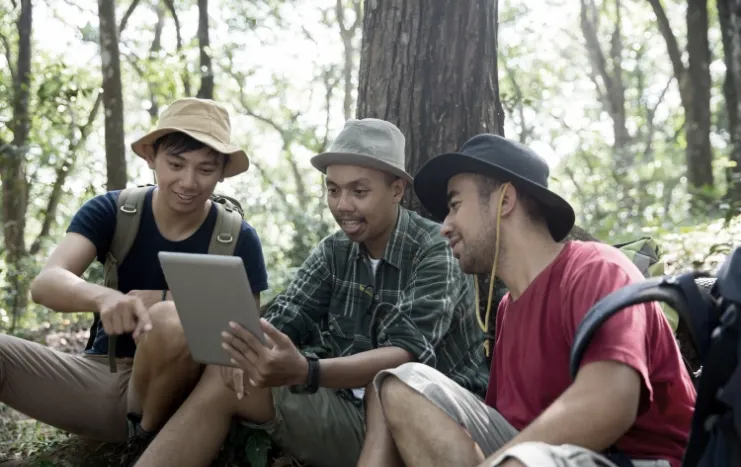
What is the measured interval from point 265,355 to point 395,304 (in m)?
0.88

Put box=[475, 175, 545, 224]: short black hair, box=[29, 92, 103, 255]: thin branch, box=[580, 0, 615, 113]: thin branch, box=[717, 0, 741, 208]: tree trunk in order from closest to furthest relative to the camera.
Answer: box=[475, 175, 545, 224]: short black hair → box=[717, 0, 741, 208]: tree trunk → box=[29, 92, 103, 255]: thin branch → box=[580, 0, 615, 113]: thin branch

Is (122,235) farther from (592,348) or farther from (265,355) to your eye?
(592,348)

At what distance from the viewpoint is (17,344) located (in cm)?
392

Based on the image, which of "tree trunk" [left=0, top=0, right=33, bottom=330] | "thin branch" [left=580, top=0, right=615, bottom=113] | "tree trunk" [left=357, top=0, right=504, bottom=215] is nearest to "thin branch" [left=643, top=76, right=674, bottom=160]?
"thin branch" [left=580, top=0, right=615, bottom=113]

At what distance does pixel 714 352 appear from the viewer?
6.19 feet

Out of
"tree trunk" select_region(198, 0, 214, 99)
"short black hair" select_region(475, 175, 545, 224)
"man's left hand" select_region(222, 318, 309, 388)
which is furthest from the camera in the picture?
"tree trunk" select_region(198, 0, 214, 99)

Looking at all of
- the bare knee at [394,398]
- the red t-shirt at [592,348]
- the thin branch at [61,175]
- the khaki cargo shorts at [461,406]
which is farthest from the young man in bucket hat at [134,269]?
the thin branch at [61,175]

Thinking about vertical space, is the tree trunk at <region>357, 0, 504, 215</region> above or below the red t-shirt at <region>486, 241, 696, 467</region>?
above

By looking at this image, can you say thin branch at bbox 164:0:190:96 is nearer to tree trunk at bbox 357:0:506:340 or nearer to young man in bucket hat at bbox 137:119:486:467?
tree trunk at bbox 357:0:506:340

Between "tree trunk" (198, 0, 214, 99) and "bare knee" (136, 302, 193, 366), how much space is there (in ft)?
38.1

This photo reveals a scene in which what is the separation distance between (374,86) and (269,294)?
614cm

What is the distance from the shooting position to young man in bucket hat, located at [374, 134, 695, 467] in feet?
7.83

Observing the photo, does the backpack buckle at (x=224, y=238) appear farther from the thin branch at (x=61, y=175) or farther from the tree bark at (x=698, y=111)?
the thin branch at (x=61, y=175)

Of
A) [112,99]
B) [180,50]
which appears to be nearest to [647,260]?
[112,99]
